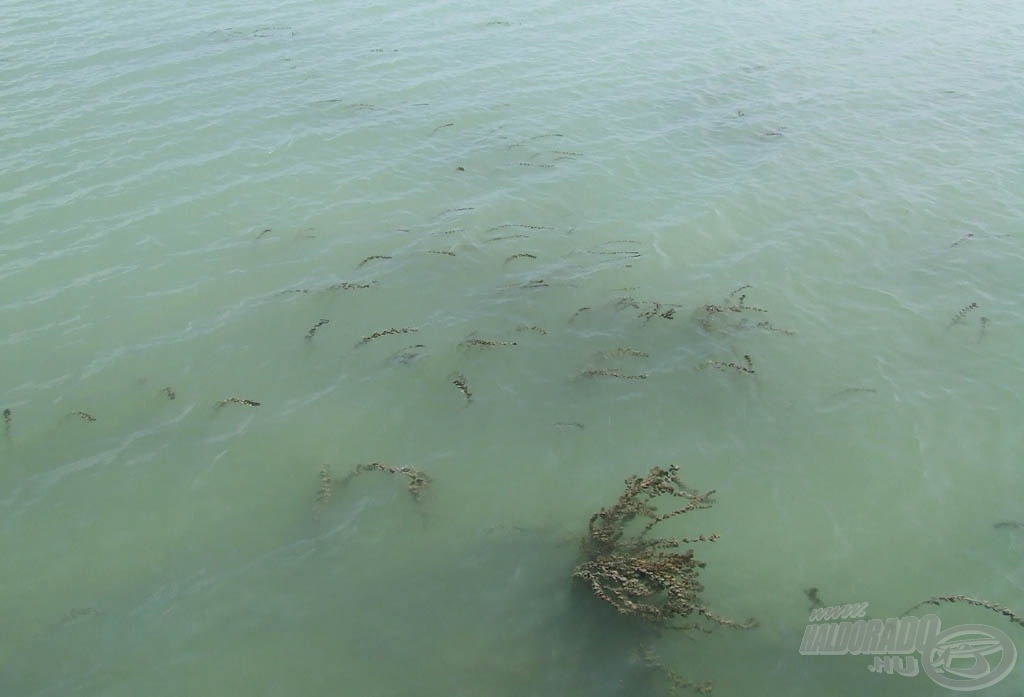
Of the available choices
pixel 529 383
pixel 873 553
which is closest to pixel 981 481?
pixel 873 553

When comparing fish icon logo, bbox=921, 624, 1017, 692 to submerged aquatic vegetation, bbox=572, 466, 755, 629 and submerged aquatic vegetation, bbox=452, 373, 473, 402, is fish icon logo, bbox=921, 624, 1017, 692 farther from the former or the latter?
submerged aquatic vegetation, bbox=452, 373, 473, 402

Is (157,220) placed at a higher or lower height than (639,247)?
higher

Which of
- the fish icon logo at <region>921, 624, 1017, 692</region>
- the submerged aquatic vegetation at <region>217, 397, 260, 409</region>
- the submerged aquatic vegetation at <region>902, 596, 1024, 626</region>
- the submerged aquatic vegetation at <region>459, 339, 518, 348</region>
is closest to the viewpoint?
the fish icon logo at <region>921, 624, 1017, 692</region>

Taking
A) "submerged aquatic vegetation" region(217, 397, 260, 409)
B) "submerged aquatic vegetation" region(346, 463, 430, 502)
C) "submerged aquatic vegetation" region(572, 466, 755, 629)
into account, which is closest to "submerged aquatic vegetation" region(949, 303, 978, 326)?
"submerged aquatic vegetation" region(572, 466, 755, 629)

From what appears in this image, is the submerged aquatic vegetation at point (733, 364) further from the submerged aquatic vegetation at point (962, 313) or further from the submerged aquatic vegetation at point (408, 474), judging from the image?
the submerged aquatic vegetation at point (408, 474)

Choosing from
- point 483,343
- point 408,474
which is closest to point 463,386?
point 483,343

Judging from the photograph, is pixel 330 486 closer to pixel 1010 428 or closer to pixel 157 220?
pixel 157 220

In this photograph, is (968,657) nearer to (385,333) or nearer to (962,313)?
(962,313)
